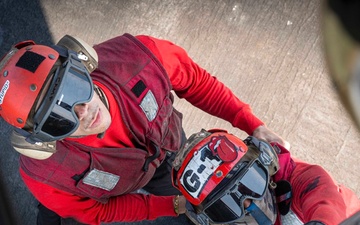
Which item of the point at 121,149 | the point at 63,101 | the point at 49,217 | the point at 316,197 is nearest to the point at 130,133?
the point at 121,149

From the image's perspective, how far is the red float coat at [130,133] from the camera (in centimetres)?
227

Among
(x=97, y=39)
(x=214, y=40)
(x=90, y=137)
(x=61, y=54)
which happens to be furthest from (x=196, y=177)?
(x=97, y=39)

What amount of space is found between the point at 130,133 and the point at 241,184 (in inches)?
26.1

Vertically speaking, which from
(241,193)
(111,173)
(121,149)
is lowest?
(111,173)

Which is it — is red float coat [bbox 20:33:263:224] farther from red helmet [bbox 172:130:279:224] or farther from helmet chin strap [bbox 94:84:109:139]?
red helmet [bbox 172:130:279:224]

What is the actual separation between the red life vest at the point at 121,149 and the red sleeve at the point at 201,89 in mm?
135

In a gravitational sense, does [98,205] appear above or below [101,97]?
Answer: below

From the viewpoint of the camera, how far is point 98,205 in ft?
8.28

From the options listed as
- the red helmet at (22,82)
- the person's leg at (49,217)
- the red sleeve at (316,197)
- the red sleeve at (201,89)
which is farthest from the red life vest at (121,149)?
the red sleeve at (316,197)

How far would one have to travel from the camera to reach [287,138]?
3.43 meters

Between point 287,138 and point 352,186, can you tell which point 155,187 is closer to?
point 287,138

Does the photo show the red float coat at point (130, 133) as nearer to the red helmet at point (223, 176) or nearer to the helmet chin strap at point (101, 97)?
the helmet chin strap at point (101, 97)

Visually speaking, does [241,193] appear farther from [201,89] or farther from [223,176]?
[201,89]

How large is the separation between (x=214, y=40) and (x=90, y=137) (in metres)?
1.73
